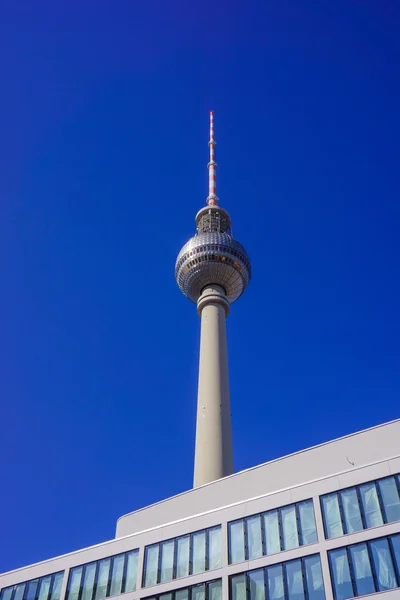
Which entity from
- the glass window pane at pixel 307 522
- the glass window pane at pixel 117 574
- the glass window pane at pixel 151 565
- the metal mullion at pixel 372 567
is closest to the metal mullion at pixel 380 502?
the metal mullion at pixel 372 567

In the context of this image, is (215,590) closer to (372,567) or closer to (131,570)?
(131,570)

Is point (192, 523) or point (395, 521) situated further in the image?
point (192, 523)

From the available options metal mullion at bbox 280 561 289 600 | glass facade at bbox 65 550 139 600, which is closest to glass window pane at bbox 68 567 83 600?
glass facade at bbox 65 550 139 600

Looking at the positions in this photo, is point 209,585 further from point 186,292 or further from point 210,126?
point 210,126

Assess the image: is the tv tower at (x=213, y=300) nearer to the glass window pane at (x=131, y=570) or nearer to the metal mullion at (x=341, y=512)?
the glass window pane at (x=131, y=570)

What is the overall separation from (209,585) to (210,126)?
227 ft

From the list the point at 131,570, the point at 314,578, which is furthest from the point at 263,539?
the point at 131,570

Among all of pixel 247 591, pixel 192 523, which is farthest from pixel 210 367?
pixel 247 591

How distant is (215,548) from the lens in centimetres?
3156

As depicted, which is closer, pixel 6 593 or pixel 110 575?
pixel 110 575

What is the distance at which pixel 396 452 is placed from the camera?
33.0m

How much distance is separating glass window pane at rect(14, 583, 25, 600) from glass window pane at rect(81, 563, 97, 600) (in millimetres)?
5056

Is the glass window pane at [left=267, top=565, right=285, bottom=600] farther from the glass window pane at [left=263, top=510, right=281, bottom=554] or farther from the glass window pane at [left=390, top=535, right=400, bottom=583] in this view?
the glass window pane at [left=390, top=535, right=400, bottom=583]

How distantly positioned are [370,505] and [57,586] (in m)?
19.7
